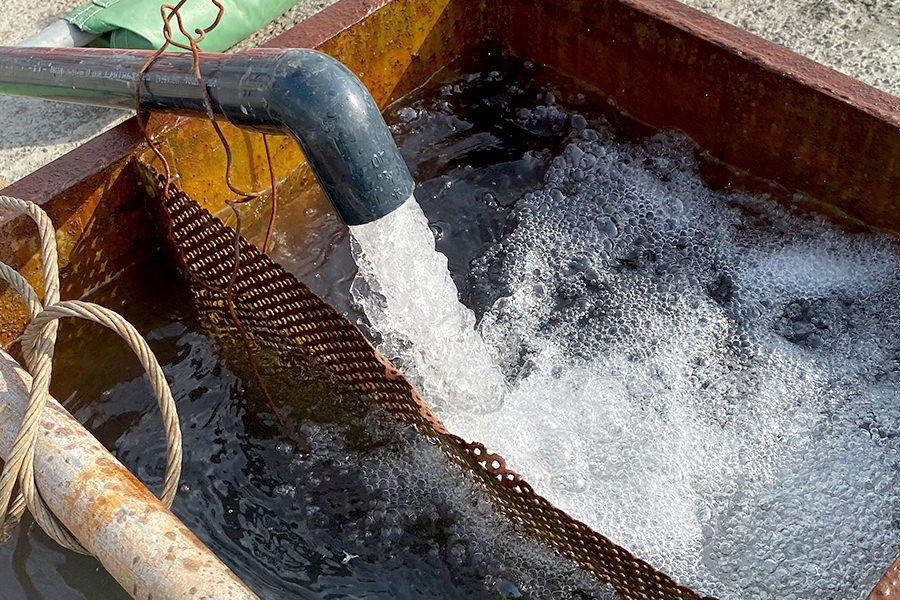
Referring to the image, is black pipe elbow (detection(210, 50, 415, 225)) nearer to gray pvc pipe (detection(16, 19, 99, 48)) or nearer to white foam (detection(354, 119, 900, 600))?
white foam (detection(354, 119, 900, 600))

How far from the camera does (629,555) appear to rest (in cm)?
162

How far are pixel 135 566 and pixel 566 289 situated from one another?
148cm

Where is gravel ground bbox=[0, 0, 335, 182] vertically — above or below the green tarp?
below

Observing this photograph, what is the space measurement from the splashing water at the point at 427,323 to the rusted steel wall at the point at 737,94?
0.84 meters

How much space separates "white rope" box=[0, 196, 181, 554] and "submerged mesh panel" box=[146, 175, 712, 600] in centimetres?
38

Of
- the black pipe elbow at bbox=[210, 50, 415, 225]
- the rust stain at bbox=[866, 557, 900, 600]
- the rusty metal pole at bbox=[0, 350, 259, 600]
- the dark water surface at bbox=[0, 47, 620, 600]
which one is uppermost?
the black pipe elbow at bbox=[210, 50, 415, 225]

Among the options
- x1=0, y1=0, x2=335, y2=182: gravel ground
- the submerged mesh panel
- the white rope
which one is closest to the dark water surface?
the submerged mesh panel

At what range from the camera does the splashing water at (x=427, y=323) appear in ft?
7.25

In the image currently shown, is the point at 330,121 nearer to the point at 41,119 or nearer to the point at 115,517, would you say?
the point at 115,517

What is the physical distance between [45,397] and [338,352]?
64 cm

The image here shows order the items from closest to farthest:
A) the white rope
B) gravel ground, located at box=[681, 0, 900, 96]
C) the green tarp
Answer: the white rope → gravel ground, located at box=[681, 0, 900, 96] → the green tarp

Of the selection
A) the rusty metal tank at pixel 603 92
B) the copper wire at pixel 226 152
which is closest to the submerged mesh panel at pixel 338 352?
the copper wire at pixel 226 152

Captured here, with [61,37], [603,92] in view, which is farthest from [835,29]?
[61,37]

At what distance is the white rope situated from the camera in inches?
63.6
